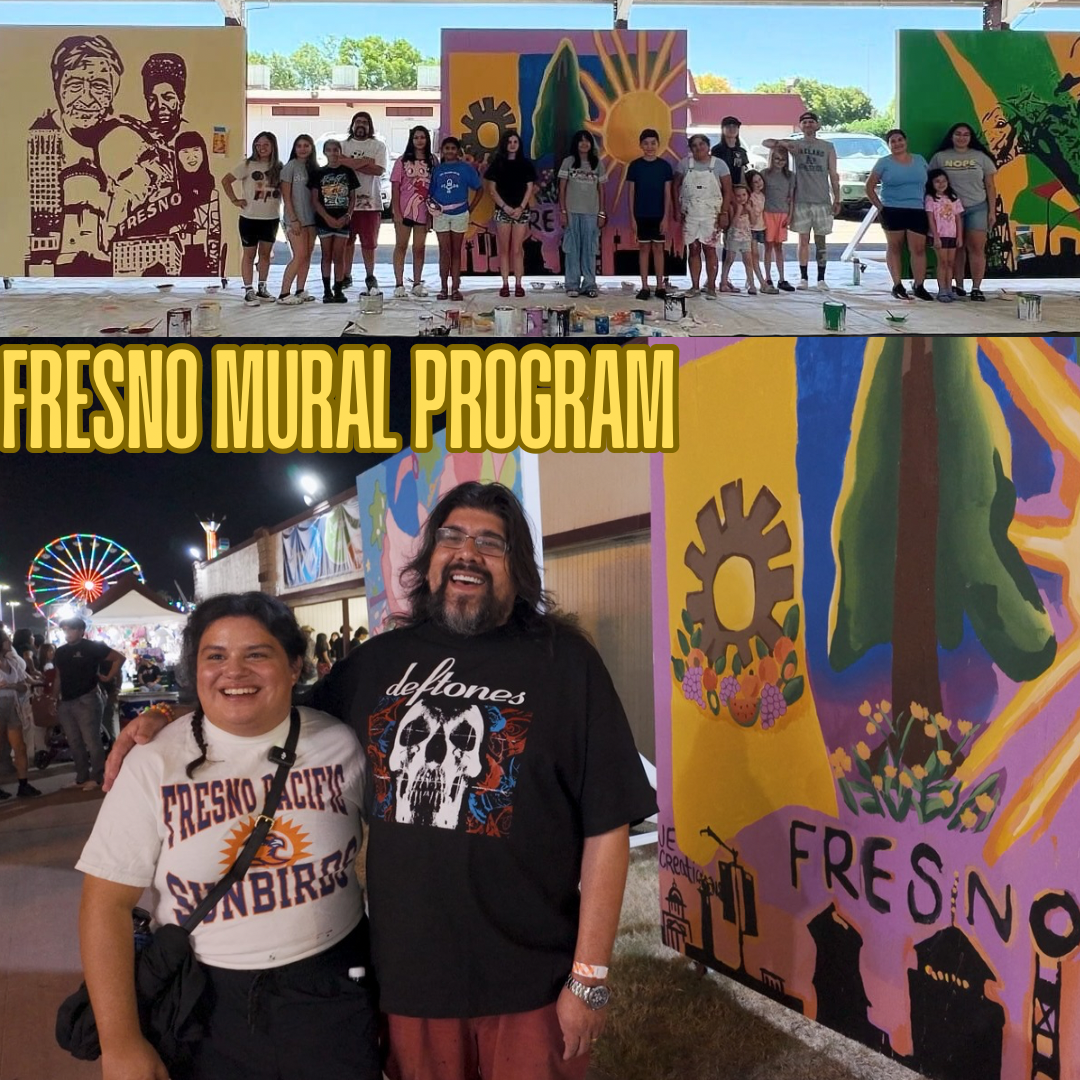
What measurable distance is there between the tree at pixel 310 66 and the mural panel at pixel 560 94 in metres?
→ 2.38

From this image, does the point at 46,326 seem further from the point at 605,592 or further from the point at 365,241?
the point at 605,592

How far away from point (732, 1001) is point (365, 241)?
4311mm

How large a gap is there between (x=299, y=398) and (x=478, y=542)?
1252 millimetres

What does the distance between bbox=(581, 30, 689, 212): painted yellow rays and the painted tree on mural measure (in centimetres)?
454

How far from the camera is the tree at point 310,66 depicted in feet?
28.3

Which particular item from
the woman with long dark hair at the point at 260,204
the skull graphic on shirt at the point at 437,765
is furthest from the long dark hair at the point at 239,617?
the woman with long dark hair at the point at 260,204

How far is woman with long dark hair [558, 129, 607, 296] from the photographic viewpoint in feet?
19.7

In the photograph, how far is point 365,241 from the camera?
19.5 feet

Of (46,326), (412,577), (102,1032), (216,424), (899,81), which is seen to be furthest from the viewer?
(899,81)

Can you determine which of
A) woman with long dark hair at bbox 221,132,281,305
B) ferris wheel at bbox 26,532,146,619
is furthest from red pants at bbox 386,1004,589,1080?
woman with long dark hair at bbox 221,132,281,305

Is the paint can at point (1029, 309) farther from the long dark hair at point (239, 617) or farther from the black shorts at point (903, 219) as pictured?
the long dark hair at point (239, 617)

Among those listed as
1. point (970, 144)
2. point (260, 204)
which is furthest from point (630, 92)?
point (260, 204)

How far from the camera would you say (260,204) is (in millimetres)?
5879

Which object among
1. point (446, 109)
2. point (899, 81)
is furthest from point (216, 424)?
point (899, 81)
